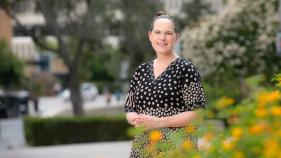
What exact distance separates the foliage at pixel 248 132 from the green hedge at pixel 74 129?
26.0 metres

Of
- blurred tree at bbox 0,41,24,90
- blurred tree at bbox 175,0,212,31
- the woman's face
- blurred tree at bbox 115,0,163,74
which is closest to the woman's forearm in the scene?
the woman's face

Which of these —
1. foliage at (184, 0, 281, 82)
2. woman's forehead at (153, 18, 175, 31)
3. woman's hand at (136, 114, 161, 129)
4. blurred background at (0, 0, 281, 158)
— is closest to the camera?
woman's hand at (136, 114, 161, 129)

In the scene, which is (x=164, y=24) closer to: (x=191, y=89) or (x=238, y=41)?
(x=191, y=89)

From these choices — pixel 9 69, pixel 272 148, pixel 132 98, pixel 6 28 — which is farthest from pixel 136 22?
pixel 272 148

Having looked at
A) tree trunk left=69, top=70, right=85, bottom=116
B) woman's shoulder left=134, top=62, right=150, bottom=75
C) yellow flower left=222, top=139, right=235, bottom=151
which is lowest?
tree trunk left=69, top=70, right=85, bottom=116

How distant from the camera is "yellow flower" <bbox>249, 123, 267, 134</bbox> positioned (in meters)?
2.80

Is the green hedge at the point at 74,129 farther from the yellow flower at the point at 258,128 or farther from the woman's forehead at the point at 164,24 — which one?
the yellow flower at the point at 258,128

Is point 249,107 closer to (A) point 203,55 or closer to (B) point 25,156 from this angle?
(B) point 25,156

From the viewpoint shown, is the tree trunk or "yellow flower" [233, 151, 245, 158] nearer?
"yellow flower" [233, 151, 245, 158]

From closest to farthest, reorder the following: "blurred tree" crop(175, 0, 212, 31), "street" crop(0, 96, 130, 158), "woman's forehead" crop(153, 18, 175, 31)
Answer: "woman's forehead" crop(153, 18, 175, 31), "street" crop(0, 96, 130, 158), "blurred tree" crop(175, 0, 212, 31)

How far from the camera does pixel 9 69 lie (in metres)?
63.1

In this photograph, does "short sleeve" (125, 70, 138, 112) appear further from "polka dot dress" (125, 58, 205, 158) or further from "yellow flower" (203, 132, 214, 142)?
"yellow flower" (203, 132, 214, 142)

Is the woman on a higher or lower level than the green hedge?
higher

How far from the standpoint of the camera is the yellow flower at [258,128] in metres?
2.80
